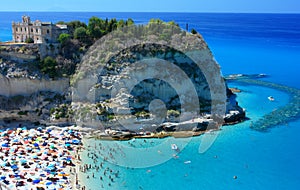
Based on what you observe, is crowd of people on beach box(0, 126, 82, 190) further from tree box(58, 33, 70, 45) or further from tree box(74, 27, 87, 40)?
tree box(74, 27, 87, 40)

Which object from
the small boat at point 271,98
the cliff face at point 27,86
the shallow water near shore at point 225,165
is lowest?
the shallow water near shore at point 225,165

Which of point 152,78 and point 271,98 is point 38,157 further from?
point 271,98

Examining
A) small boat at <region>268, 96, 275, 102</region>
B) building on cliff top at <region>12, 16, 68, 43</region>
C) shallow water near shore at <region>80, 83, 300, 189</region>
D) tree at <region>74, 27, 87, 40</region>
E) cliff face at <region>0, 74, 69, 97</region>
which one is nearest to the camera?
shallow water near shore at <region>80, 83, 300, 189</region>

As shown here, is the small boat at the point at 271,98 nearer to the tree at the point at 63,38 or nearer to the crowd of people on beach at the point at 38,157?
the crowd of people on beach at the point at 38,157

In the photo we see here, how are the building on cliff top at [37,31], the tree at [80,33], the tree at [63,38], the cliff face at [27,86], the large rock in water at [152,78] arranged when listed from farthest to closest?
1. the tree at [80,33]
2. the building on cliff top at [37,31]
3. the tree at [63,38]
4. the cliff face at [27,86]
5. the large rock in water at [152,78]

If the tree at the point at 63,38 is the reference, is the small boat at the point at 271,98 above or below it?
below

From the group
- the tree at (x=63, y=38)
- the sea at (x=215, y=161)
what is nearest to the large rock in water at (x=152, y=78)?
the tree at (x=63, y=38)

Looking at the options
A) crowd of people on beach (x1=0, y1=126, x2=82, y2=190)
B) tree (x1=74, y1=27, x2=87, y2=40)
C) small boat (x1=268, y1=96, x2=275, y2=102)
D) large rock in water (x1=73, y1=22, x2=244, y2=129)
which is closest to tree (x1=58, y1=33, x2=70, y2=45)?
tree (x1=74, y1=27, x2=87, y2=40)

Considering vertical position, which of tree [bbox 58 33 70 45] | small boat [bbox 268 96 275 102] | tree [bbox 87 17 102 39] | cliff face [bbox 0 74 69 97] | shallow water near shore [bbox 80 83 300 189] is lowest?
shallow water near shore [bbox 80 83 300 189]
